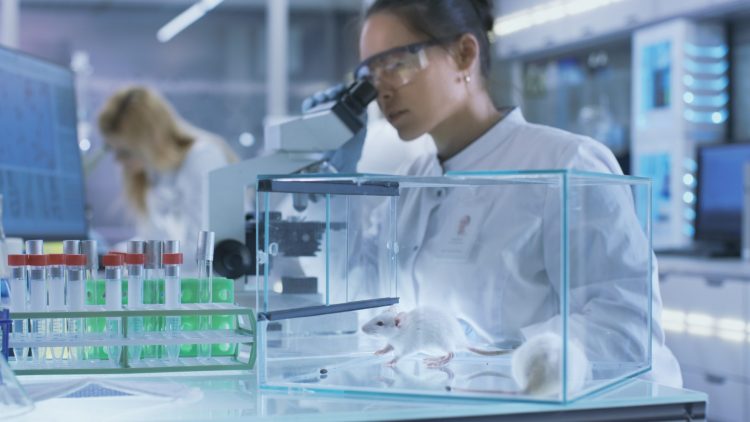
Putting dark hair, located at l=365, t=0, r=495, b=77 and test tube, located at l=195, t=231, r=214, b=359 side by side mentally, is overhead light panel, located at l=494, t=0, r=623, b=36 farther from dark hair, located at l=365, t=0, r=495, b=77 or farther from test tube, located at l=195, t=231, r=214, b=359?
test tube, located at l=195, t=231, r=214, b=359

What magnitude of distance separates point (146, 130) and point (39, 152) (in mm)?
1987

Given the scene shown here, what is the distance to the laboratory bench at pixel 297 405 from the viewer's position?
1021mm

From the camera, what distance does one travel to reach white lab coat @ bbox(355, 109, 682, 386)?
4.07 ft

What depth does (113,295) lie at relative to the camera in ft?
4.12

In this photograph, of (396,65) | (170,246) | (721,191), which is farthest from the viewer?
(721,191)

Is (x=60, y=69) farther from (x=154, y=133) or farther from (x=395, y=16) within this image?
(x=154, y=133)

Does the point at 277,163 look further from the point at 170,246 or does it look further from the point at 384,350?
the point at 384,350

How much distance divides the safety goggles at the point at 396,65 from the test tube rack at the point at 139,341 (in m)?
0.76

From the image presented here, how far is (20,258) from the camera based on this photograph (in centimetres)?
126

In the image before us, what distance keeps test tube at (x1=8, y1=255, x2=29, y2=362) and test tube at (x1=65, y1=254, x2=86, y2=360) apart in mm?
56

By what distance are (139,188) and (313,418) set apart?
10.9ft

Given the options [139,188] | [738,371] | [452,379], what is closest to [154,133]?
[139,188]

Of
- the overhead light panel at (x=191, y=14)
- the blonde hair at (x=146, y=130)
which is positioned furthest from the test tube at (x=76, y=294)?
the overhead light panel at (x=191, y=14)

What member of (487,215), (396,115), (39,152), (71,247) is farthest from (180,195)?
(71,247)
